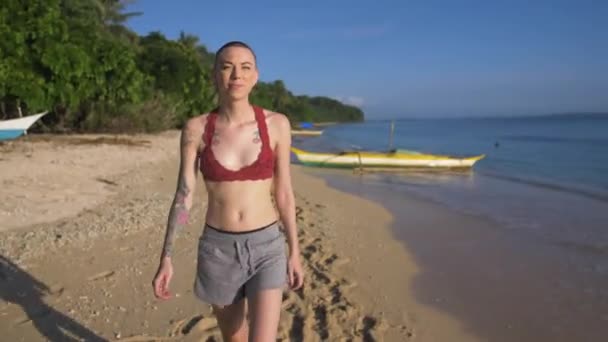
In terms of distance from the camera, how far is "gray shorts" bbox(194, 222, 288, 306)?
8.39 ft

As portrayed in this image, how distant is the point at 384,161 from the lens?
18.8 meters

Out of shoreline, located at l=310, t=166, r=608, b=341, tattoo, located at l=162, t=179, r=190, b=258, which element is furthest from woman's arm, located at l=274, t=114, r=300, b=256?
shoreline, located at l=310, t=166, r=608, b=341

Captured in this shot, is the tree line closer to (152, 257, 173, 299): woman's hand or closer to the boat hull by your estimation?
the boat hull

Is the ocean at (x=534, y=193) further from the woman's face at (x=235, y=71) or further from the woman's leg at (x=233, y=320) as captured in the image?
the woman's face at (x=235, y=71)

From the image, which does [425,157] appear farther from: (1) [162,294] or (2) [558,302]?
(1) [162,294]

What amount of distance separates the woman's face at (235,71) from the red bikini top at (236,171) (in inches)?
7.4

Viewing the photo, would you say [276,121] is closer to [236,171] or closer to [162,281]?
[236,171]

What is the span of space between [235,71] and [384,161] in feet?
54.8

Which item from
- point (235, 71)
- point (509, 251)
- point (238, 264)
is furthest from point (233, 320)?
point (509, 251)

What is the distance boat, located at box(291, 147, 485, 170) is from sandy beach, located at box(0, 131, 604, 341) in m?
8.44

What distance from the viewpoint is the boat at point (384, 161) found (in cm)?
1881

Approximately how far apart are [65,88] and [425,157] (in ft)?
48.8

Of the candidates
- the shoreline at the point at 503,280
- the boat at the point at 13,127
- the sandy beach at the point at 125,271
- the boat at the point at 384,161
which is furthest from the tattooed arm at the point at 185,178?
the boat at the point at 13,127

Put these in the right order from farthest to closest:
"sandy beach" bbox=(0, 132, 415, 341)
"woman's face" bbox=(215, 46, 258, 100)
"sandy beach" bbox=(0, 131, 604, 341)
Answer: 1. "sandy beach" bbox=(0, 131, 604, 341)
2. "sandy beach" bbox=(0, 132, 415, 341)
3. "woman's face" bbox=(215, 46, 258, 100)
